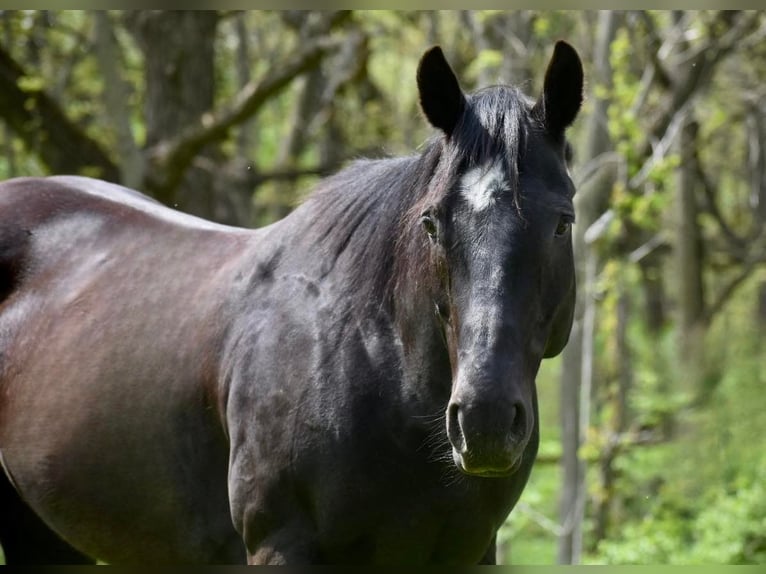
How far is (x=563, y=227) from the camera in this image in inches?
111

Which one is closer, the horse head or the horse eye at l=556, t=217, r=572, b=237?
the horse head

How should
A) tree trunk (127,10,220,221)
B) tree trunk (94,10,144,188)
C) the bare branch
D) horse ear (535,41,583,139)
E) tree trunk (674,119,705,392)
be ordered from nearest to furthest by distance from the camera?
horse ear (535,41,583,139) → tree trunk (94,10,144,188) → the bare branch → tree trunk (127,10,220,221) → tree trunk (674,119,705,392)

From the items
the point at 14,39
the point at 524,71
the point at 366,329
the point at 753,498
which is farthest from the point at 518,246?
the point at 14,39

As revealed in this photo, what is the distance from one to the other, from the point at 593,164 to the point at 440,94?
509 cm

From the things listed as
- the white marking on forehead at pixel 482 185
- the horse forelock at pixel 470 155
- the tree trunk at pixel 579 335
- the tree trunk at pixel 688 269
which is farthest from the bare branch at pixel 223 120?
the white marking on forehead at pixel 482 185

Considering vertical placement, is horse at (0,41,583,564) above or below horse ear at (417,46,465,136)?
below

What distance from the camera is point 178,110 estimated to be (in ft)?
33.3

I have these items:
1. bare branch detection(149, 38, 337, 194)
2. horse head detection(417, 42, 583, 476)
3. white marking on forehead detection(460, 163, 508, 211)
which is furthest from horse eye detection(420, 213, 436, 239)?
bare branch detection(149, 38, 337, 194)

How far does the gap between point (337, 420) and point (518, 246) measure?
2.41 ft

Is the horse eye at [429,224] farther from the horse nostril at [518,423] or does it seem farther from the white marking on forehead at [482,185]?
the horse nostril at [518,423]

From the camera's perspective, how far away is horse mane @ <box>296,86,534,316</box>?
282 centimetres

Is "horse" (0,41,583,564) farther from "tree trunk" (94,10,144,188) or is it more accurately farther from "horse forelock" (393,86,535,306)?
"tree trunk" (94,10,144,188)

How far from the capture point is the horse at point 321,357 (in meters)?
2.71

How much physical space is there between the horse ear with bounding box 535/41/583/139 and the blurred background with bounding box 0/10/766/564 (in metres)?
2.67
